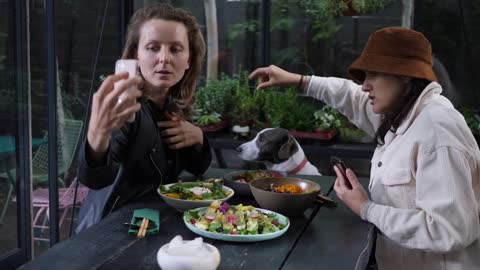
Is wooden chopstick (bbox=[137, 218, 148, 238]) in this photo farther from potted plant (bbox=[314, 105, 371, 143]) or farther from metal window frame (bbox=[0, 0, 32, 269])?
potted plant (bbox=[314, 105, 371, 143])

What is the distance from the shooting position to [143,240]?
162 centimetres

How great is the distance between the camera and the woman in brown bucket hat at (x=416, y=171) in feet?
5.37

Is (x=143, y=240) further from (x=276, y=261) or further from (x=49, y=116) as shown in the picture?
(x=49, y=116)

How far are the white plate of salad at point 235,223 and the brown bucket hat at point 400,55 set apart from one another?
0.59m

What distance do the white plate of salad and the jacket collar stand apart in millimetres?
502

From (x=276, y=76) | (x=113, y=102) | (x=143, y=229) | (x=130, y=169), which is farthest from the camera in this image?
(x=276, y=76)

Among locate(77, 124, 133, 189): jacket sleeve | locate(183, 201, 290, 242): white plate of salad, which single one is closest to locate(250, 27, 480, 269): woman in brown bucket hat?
locate(183, 201, 290, 242): white plate of salad

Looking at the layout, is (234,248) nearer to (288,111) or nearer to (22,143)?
(22,143)

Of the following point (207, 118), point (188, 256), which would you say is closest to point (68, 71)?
point (207, 118)

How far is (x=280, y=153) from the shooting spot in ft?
11.4

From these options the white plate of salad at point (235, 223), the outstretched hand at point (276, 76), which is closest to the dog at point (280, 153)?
the outstretched hand at point (276, 76)

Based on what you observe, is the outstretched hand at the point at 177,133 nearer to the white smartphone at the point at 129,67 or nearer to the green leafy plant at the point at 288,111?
the white smartphone at the point at 129,67

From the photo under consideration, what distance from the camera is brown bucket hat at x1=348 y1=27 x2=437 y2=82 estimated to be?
1823mm

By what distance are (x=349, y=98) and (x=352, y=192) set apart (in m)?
0.72
